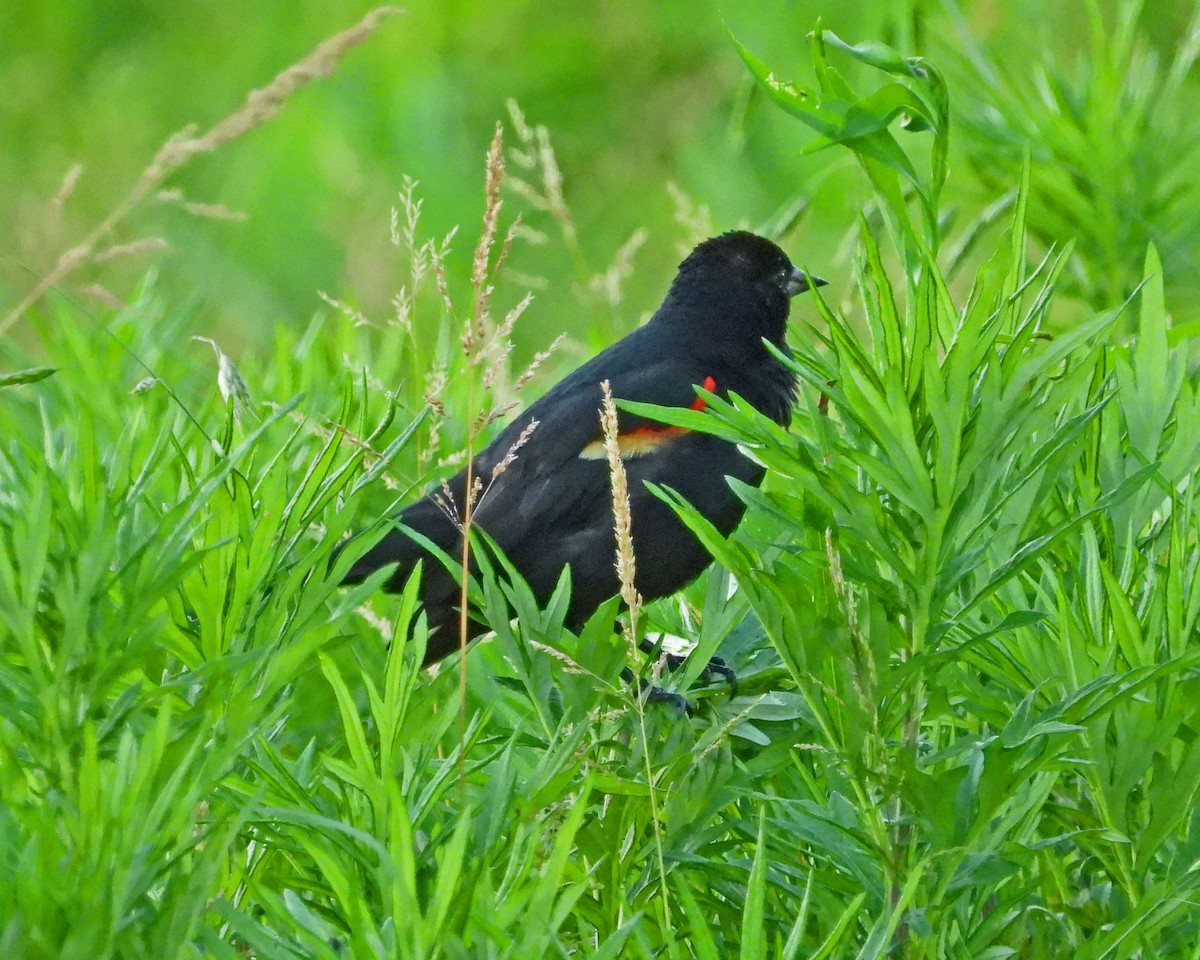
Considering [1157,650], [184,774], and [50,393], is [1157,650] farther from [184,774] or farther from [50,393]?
[50,393]

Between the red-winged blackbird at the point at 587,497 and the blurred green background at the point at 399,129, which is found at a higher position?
the blurred green background at the point at 399,129

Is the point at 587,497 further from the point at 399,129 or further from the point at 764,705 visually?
the point at 399,129

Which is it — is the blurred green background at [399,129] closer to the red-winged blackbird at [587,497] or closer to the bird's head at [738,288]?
the bird's head at [738,288]

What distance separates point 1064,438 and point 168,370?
2307mm

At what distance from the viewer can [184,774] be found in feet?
4.02

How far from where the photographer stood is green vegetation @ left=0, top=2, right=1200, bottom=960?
4.00 ft

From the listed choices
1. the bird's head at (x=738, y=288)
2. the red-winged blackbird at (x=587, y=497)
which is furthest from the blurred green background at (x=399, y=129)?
the red-winged blackbird at (x=587, y=497)

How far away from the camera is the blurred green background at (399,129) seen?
6.22 m

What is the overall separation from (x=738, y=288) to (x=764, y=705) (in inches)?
70.3

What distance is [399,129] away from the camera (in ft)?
23.4

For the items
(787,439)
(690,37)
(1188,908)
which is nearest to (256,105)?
(787,439)

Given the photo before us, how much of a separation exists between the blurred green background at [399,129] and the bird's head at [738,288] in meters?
1.55

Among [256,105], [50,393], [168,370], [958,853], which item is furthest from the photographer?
[168,370]

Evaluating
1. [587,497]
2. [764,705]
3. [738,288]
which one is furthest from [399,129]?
[764,705]
